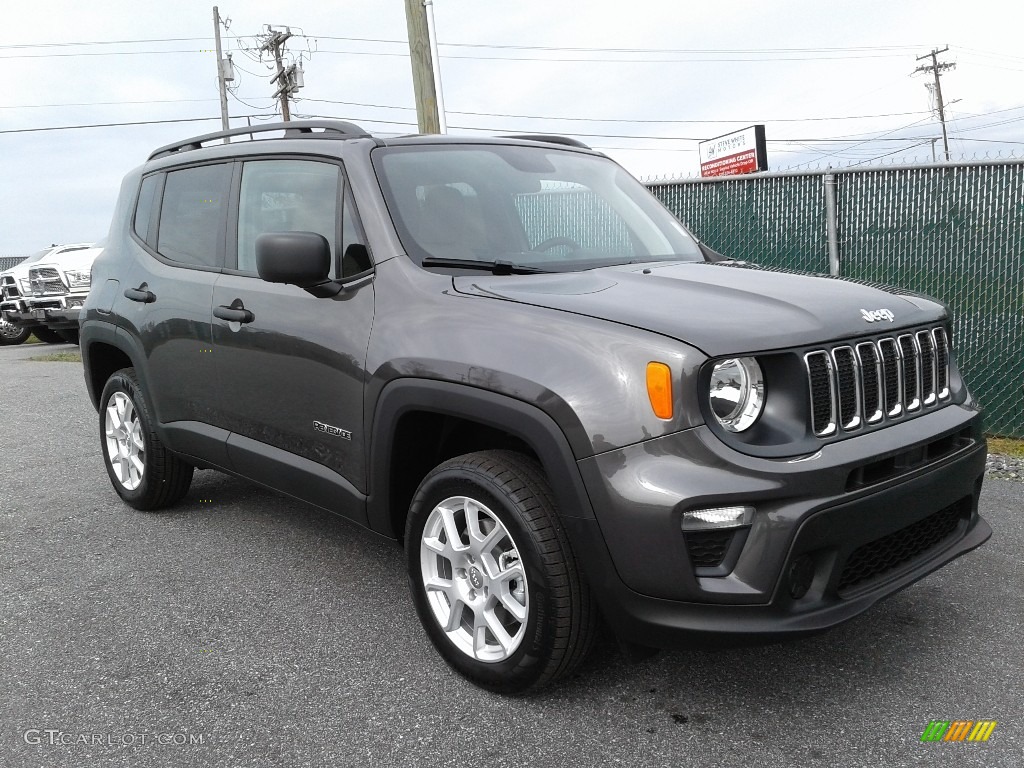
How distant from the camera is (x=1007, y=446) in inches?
254

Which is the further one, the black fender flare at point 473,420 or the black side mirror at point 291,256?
the black side mirror at point 291,256

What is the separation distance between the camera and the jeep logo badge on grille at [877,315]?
2865mm

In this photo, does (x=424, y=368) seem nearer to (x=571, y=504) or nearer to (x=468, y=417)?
(x=468, y=417)

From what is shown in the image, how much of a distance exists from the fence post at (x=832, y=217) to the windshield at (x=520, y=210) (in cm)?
355

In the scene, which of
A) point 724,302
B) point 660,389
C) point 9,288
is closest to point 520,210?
point 724,302

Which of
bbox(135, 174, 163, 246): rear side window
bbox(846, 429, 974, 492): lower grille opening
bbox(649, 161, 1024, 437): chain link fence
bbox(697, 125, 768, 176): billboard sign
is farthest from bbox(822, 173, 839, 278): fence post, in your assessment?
bbox(697, 125, 768, 176): billboard sign

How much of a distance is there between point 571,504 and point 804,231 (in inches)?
222

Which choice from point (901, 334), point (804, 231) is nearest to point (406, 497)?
point (901, 334)

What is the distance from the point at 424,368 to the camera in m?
3.02

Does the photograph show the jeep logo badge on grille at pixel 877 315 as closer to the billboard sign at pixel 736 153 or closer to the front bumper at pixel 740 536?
the front bumper at pixel 740 536

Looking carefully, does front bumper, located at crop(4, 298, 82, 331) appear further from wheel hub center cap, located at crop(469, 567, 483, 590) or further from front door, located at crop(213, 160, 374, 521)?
wheel hub center cap, located at crop(469, 567, 483, 590)

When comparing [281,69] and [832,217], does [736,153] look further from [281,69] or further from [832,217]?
[281,69]

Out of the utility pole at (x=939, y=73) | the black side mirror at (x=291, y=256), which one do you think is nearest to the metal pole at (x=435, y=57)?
the black side mirror at (x=291, y=256)

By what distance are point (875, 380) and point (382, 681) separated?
189 centimetres
